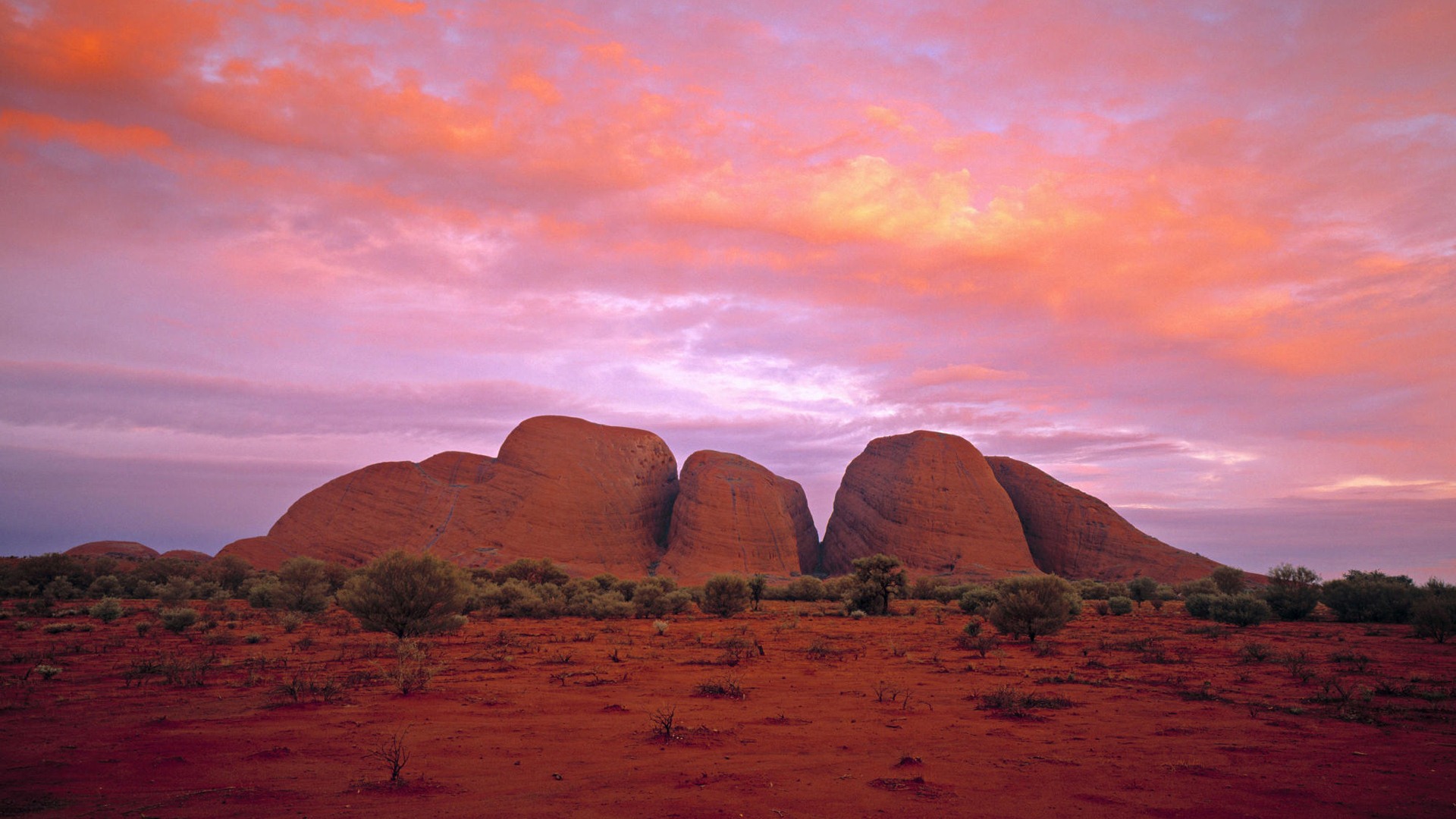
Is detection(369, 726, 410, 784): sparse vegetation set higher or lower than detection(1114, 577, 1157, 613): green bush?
higher

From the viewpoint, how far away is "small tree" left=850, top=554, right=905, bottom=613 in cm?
2873

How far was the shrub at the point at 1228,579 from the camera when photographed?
3400cm

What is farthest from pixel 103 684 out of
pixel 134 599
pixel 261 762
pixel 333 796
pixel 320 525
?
pixel 320 525

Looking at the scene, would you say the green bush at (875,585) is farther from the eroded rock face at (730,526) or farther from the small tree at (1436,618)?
the eroded rock face at (730,526)

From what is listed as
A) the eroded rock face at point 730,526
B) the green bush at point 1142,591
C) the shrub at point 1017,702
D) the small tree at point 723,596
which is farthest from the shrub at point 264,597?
the green bush at point 1142,591

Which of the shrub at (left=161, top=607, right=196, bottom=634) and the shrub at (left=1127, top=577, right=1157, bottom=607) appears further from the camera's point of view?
the shrub at (left=1127, top=577, right=1157, bottom=607)

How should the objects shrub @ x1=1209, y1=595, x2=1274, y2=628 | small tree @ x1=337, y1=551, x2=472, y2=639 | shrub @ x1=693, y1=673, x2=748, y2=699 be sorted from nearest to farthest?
shrub @ x1=693, y1=673, x2=748, y2=699 < small tree @ x1=337, y1=551, x2=472, y2=639 < shrub @ x1=1209, y1=595, x2=1274, y2=628

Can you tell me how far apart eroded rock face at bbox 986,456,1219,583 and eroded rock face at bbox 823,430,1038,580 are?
3.35 metres

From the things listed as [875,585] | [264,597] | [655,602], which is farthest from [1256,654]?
[264,597]

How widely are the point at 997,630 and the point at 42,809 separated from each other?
67.1 ft

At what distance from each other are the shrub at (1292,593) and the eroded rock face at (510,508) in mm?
44040

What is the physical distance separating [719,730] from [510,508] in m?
52.5

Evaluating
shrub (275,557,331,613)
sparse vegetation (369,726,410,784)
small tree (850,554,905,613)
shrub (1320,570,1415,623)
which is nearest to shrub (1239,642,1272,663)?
shrub (1320,570,1415,623)

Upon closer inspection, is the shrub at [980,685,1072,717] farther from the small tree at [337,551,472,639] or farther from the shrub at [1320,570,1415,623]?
the shrub at [1320,570,1415,623]
